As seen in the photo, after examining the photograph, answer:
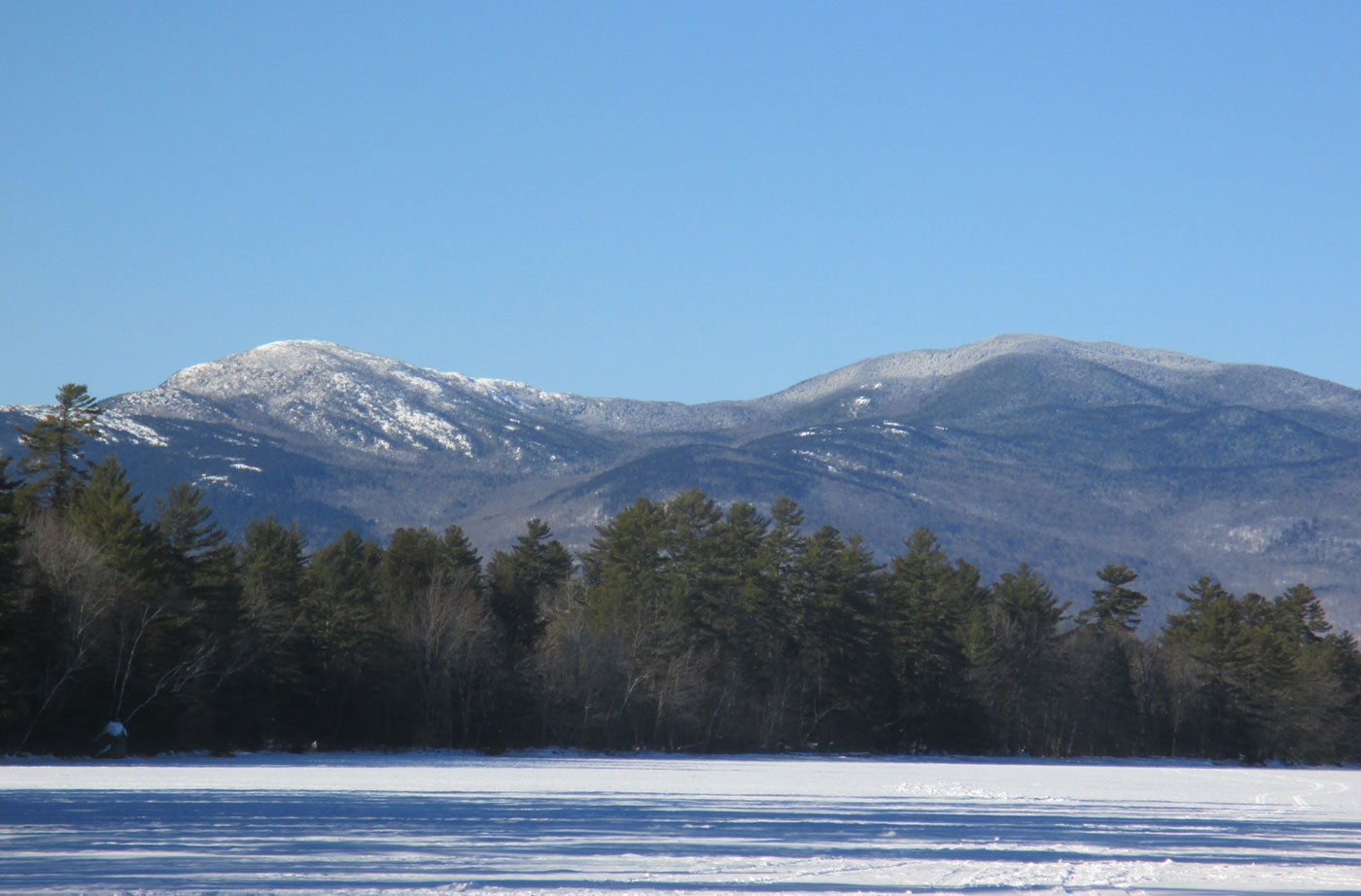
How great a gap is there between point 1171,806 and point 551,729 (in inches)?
1743

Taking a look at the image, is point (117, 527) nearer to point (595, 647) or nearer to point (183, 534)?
point (183, 534)

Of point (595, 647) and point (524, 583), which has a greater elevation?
point (524, 583)

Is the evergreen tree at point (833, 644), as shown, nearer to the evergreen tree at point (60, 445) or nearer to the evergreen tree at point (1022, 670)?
the evergreen tree at point (1022, 670)

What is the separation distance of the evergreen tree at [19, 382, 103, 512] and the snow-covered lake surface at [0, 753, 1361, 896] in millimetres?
22445

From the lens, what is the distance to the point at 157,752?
5434 cm

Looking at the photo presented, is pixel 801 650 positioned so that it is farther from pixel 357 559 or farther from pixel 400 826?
pixel 400 826

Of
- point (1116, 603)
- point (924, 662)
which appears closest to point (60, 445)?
point (924, 662)

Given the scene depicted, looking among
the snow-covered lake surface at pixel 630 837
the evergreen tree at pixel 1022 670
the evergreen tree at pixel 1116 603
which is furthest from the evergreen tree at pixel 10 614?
the evergreen tree at pixel 1116 603

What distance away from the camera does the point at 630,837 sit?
22500 mm

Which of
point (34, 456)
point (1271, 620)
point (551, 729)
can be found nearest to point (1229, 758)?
point (1271, 620)

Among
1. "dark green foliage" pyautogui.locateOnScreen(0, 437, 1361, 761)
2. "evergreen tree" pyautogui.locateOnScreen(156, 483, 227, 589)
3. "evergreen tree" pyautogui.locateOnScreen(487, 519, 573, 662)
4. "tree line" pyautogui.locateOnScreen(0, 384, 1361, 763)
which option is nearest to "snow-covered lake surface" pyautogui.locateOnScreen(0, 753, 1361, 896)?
"tree line" pyautogui.locateOnScreen(0, 384, 1361, 763)

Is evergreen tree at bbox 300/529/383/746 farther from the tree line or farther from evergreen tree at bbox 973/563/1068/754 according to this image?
evergreen tree at bbox 973/563/1068/754

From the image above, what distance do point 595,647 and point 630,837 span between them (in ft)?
169

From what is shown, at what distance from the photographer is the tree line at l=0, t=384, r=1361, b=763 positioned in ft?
178
